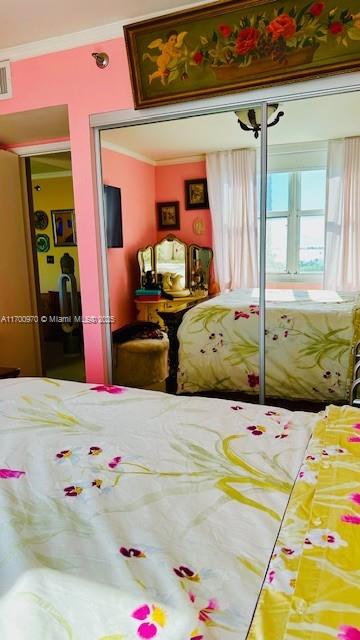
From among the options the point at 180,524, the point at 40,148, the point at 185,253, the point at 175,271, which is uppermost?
the point at 40,148

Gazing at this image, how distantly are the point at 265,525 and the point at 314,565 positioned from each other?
0.15 m

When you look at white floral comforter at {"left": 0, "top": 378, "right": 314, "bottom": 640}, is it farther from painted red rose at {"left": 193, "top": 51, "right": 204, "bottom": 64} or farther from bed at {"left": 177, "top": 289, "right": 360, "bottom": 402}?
painted red rose at {"left": 193, "top": 51, "right": 204, "bottom": 64}

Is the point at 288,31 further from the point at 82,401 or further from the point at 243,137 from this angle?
the point at 82,401

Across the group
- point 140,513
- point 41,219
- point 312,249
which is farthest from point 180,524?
point 41,219

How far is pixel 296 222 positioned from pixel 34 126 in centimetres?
200

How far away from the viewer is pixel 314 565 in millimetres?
789

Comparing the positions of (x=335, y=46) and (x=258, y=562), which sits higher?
(x=335, y=46)

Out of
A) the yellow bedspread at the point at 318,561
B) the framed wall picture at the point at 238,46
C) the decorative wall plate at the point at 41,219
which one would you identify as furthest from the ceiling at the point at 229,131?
the yellow bedspread at the point at 318,561

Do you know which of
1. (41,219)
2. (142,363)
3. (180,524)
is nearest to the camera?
(180,524)

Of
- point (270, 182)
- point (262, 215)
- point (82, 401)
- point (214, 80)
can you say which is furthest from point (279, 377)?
point (214, 80)

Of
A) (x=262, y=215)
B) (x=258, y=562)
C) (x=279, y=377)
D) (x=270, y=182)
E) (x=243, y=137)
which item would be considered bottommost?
(x=279, y=377)

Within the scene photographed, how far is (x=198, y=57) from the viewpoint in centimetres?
221

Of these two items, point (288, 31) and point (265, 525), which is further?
point (288, 31)

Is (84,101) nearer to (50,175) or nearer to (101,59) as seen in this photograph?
(101,59)
